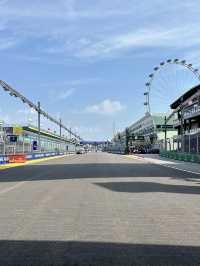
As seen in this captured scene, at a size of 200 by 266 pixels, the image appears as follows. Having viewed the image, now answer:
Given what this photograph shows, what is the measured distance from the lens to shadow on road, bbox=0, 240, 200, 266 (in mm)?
6914

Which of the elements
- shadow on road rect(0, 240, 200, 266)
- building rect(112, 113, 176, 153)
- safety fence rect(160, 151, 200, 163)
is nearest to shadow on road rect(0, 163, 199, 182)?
safety fence rect(160, 151, 200, 163)

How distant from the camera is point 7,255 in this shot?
24.2ft

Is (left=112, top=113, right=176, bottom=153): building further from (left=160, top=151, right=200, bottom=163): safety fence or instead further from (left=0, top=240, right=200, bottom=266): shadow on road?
(left=0, top=240, right=200, bottom=266): shadow on road

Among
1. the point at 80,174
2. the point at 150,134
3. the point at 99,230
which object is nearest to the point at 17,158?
the point at 80,174

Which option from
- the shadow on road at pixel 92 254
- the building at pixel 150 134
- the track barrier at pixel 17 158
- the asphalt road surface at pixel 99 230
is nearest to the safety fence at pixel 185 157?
the track barrier at pixel 17 158

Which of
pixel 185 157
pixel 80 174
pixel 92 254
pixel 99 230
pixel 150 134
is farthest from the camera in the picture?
pixel 150 134

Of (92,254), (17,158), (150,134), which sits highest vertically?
(150,134)

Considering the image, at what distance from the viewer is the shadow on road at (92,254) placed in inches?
272

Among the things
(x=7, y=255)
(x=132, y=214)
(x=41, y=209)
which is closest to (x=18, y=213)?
(x=41, y=209)

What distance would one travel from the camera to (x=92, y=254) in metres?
7.38

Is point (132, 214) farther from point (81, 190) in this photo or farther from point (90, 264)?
point (81, 190)

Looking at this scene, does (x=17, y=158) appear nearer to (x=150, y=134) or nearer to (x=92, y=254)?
(x=92, y=254)

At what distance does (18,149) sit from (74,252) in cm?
4936

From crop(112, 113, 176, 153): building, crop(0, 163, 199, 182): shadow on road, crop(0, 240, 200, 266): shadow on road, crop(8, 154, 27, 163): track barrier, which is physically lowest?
crop(0, 240, 200, 266): shadow on road
